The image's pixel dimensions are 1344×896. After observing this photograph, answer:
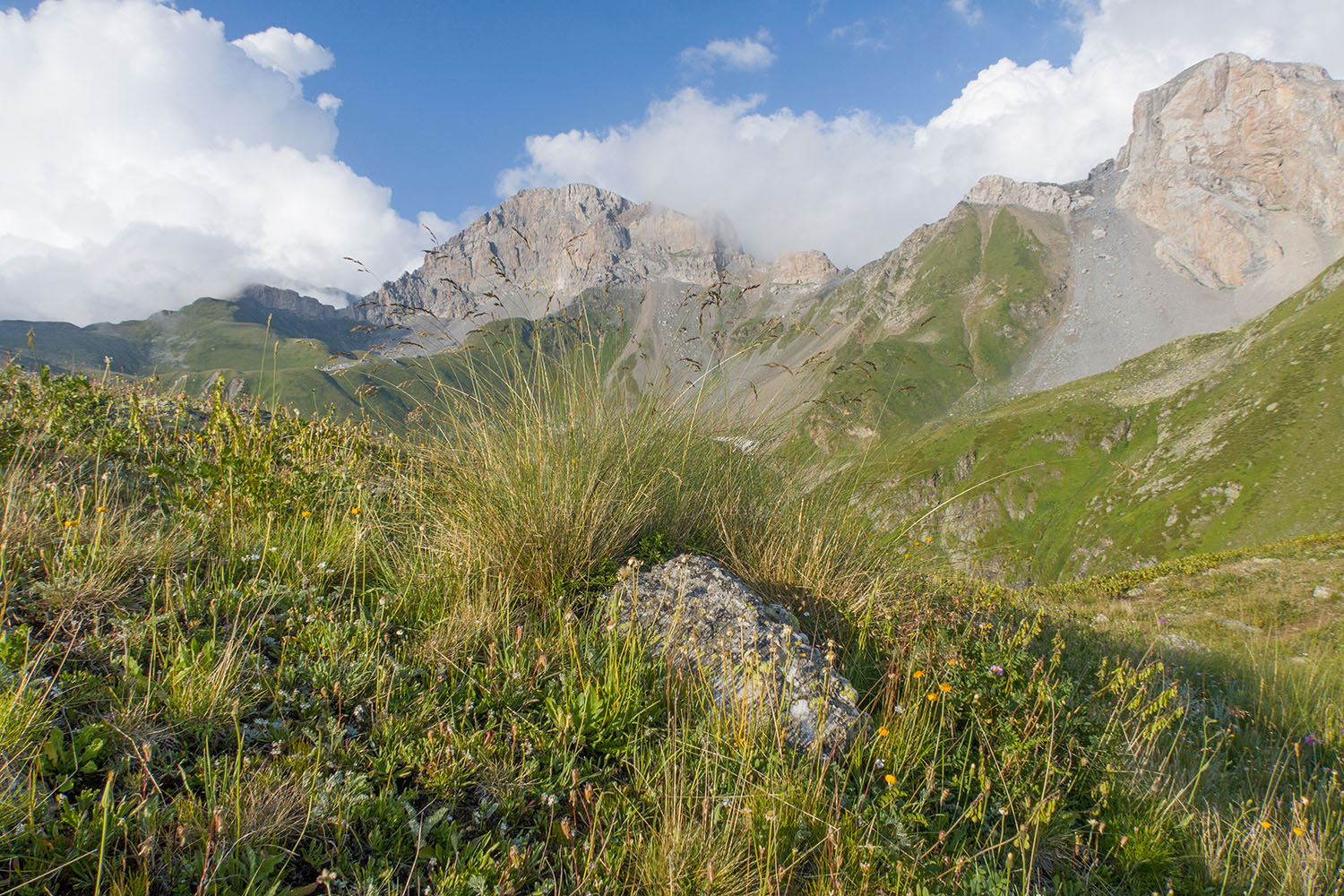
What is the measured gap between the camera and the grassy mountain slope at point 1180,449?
79000 mm

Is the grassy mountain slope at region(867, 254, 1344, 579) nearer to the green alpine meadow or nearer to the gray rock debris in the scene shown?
the green alpine meadow

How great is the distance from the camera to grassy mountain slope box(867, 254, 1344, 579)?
7900 cm

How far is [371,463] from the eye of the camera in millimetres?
6152

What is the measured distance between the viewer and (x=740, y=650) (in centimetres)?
342

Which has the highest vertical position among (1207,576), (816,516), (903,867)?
(816,516)

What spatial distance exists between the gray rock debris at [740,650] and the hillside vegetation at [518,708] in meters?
0.13

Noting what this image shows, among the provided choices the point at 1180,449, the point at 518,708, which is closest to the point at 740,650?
the point at 518,708

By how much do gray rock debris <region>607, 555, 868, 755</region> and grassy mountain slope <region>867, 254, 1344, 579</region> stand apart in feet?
205

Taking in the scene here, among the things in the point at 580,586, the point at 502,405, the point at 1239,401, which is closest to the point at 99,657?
the point at 580,586

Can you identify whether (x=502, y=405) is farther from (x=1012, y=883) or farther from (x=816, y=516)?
(x=1012, y=883)

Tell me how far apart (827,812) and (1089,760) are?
1654 millimetres

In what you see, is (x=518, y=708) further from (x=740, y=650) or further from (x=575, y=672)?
(x=740, y=650)

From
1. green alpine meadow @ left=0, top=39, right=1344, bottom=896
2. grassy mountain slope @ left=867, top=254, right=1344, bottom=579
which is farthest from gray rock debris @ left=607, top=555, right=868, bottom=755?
grassy mountain slope @ left=867, top=254, right=1344, bottom=579

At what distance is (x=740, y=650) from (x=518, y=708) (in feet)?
3.93
